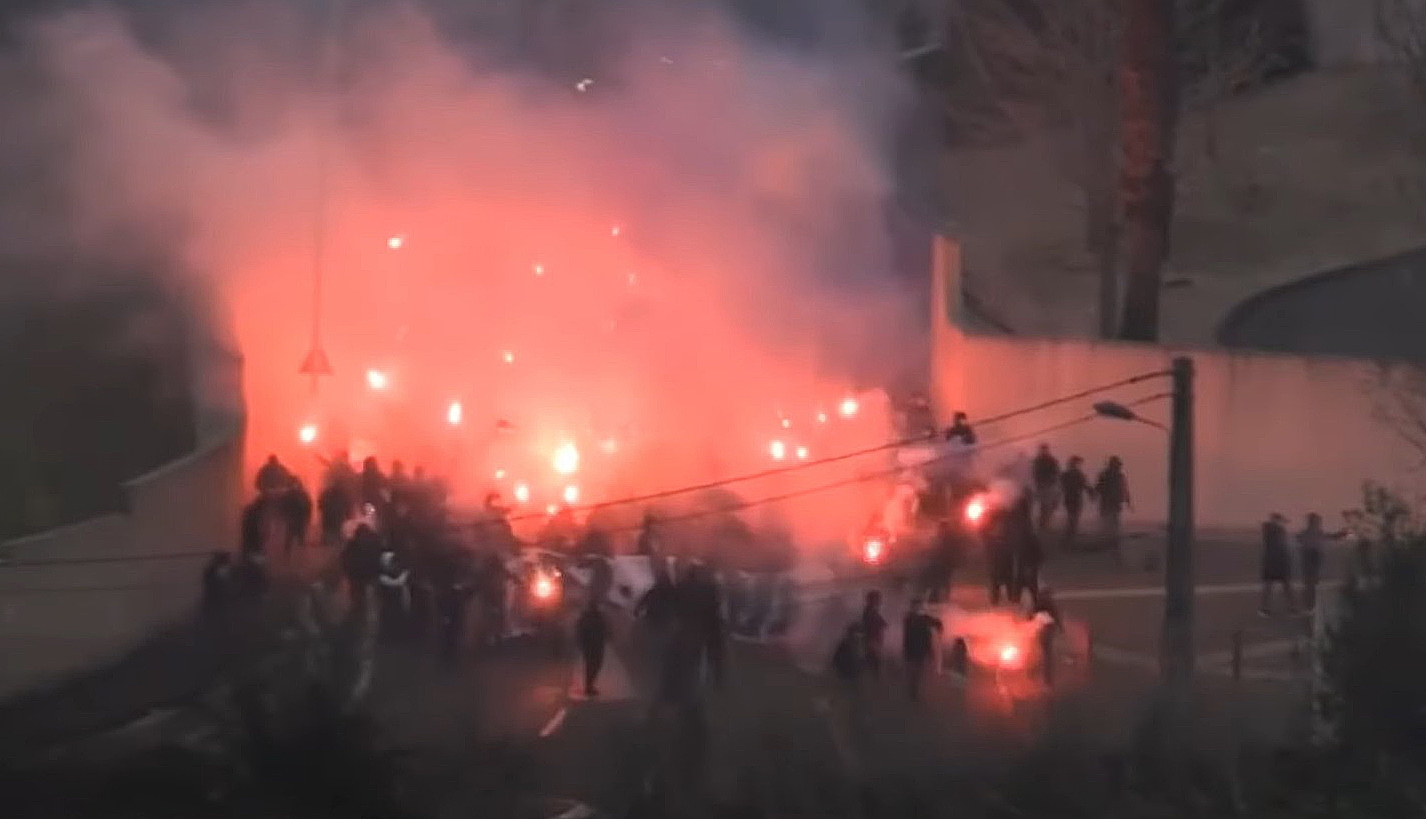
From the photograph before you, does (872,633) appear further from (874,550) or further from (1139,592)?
(1139,592)

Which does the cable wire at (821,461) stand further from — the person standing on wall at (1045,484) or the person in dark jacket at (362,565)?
the person in dark jacket at (362,565)

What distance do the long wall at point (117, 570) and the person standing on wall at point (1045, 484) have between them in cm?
793

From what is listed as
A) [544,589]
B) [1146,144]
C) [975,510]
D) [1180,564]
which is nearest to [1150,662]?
[1180,564]

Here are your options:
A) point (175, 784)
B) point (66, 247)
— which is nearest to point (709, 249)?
point (66, 247)

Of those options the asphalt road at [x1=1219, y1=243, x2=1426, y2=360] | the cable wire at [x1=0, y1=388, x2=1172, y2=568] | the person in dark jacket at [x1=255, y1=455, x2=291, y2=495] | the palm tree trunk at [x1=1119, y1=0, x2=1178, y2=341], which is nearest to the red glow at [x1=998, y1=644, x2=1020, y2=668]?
the cable wire at [x1=0, y1=388, x2=1172, y2=568]

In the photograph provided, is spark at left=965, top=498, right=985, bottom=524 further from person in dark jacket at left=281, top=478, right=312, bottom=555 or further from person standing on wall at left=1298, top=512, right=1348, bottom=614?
person in dark jacket at left=281, top=478, right=312, bottom=555

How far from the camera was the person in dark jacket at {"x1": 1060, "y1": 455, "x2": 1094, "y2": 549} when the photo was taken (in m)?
24.4

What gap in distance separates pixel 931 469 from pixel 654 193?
445 centimetres

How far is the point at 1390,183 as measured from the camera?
37.4 metres

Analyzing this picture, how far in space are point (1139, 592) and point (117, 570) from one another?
31.6 feet

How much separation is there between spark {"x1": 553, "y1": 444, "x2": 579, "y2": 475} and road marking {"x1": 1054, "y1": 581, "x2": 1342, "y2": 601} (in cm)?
486

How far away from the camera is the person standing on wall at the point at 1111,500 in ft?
81.8

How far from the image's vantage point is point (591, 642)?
17.8 meters

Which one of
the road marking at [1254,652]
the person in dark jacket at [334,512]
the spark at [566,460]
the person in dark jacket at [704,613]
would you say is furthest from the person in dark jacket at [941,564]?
the person in dark jacket at [334,512]
